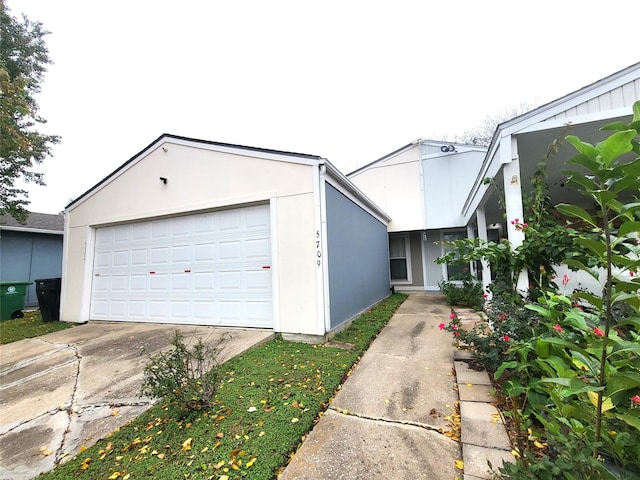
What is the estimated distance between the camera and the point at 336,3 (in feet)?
19.7

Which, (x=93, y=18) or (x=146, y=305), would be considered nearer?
(x=93, y=18)

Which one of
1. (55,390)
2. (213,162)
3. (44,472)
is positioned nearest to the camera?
(44,472)

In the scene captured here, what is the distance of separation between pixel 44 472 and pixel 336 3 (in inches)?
329

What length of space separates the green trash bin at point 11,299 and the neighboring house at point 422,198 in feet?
38.2

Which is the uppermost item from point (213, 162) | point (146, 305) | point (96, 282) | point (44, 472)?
point (213, 162)

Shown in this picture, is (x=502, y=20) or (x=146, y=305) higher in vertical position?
(x=502, y=20)

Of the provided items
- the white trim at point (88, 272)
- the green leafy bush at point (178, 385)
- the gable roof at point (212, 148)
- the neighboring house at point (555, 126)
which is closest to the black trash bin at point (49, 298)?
the white trim at point (88, 272)

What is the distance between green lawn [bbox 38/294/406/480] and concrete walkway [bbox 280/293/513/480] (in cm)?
17

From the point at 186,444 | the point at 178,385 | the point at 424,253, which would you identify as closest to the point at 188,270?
the point at 178,385

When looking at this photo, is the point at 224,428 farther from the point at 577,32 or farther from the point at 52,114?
the point at 52,114

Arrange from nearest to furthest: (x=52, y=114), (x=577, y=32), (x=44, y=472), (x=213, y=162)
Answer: (x=44, y=472)
(x=213, y=162)
(x=577, y=32)
(x=52, y=114)

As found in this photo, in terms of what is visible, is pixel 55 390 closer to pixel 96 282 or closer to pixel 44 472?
pixel 44 472

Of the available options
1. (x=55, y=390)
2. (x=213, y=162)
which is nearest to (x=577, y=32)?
(x=213, y=162)

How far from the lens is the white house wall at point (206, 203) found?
15.7 feet
